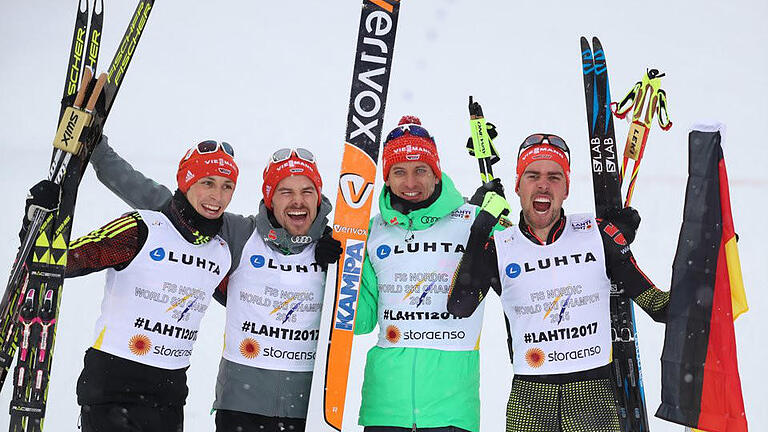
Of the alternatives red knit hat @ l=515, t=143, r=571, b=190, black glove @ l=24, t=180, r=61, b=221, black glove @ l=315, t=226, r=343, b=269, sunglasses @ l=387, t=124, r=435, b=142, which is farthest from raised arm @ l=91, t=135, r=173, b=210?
red knit hat @ l=515, t=143, r=571, b=190

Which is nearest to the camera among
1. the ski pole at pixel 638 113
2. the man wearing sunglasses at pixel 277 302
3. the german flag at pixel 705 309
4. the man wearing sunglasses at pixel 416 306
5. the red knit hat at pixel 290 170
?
the german flag at pixel 705 309

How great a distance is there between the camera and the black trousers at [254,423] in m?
2.71

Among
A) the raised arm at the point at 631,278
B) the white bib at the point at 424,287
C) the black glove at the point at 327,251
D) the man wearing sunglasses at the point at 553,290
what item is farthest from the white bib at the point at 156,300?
the raised arm at the point at 631,278

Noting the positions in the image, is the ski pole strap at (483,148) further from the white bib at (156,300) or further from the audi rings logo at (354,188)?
the white bib at (156,300)

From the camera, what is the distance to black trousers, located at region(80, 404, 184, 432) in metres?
2.53

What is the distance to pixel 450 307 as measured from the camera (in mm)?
2621

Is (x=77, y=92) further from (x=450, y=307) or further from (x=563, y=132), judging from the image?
(x=563, y=132)

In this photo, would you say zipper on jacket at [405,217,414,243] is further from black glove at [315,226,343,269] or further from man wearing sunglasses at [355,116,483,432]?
black glove at [315,226,343,269]

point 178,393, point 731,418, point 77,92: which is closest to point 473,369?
point 731,418

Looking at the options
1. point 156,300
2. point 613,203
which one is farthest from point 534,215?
point 156,300

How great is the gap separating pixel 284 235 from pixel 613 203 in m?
1.36

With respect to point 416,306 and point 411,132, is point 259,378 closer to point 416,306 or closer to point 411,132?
point 416,306

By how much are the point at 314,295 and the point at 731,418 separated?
144cm

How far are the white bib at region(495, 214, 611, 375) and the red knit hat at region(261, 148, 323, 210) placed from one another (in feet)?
2.51
